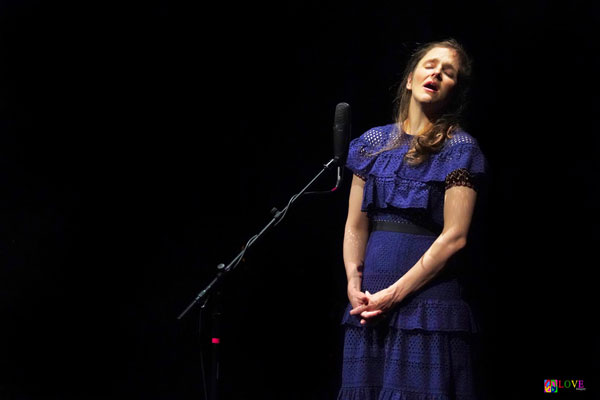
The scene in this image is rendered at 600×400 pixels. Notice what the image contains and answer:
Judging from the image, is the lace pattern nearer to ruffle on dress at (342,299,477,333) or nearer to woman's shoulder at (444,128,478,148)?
woman's shoulder at (444,128,478,148)

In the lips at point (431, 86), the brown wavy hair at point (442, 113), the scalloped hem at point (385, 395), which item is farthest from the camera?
the lips at point (431, 86)

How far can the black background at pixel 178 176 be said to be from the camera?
10.7ft

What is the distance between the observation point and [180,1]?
136 inches

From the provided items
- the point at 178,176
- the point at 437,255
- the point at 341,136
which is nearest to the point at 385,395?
the point at 437,255

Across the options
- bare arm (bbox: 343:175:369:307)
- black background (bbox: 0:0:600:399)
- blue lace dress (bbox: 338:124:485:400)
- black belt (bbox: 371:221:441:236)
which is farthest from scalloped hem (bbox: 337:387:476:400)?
black background (bbox: 0:0:600:399)

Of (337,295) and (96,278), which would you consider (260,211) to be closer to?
(337,295)

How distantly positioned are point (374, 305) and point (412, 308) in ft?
0.39

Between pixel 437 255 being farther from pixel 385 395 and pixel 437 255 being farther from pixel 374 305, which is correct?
pixel 385 395

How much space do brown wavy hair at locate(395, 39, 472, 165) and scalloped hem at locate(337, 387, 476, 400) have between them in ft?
2.42

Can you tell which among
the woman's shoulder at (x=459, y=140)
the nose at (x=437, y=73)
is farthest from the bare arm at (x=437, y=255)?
the nose at (x=437, y=73)

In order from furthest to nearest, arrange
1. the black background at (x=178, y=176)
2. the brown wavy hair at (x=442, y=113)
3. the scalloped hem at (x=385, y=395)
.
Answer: the black background at (x=178, y=176), the brown wavy hair at (x=442, y=113), the scalloped hem at (x=385, y=395)

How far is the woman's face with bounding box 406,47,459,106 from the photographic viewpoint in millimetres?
2469

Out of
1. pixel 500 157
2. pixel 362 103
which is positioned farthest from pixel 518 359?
pixel 362 103

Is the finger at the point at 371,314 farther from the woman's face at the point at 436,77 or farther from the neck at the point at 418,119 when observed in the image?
the woman's face at the point at 436,77
